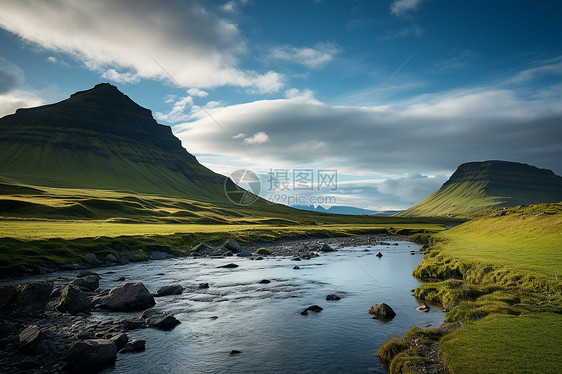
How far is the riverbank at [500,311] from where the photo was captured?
1388cm

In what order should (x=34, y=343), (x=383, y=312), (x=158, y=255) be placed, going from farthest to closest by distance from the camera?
(x=158, y=255) < (x=383, y=312) < (x=34, y=343)

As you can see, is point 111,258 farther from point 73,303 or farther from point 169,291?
point 73,303

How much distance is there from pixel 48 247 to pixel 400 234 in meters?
119

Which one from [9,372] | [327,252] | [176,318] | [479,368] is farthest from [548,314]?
[327,252]

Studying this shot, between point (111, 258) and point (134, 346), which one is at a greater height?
point (134, 346)

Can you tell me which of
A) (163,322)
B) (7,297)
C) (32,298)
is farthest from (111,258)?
(163,322)

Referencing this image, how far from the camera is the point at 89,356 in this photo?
56.1 ft

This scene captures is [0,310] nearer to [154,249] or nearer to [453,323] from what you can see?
[453,323]

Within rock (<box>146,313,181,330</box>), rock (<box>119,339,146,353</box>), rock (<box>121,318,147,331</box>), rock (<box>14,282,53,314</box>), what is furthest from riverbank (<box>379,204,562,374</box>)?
rock (<box>14,282,53,314</box>)

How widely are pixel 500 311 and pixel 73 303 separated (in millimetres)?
32149

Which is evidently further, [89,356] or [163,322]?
[163,322]

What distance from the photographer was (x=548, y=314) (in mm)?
18391

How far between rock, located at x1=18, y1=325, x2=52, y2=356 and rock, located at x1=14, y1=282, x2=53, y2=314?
740 centimetres

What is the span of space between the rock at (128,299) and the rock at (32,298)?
4291mm
